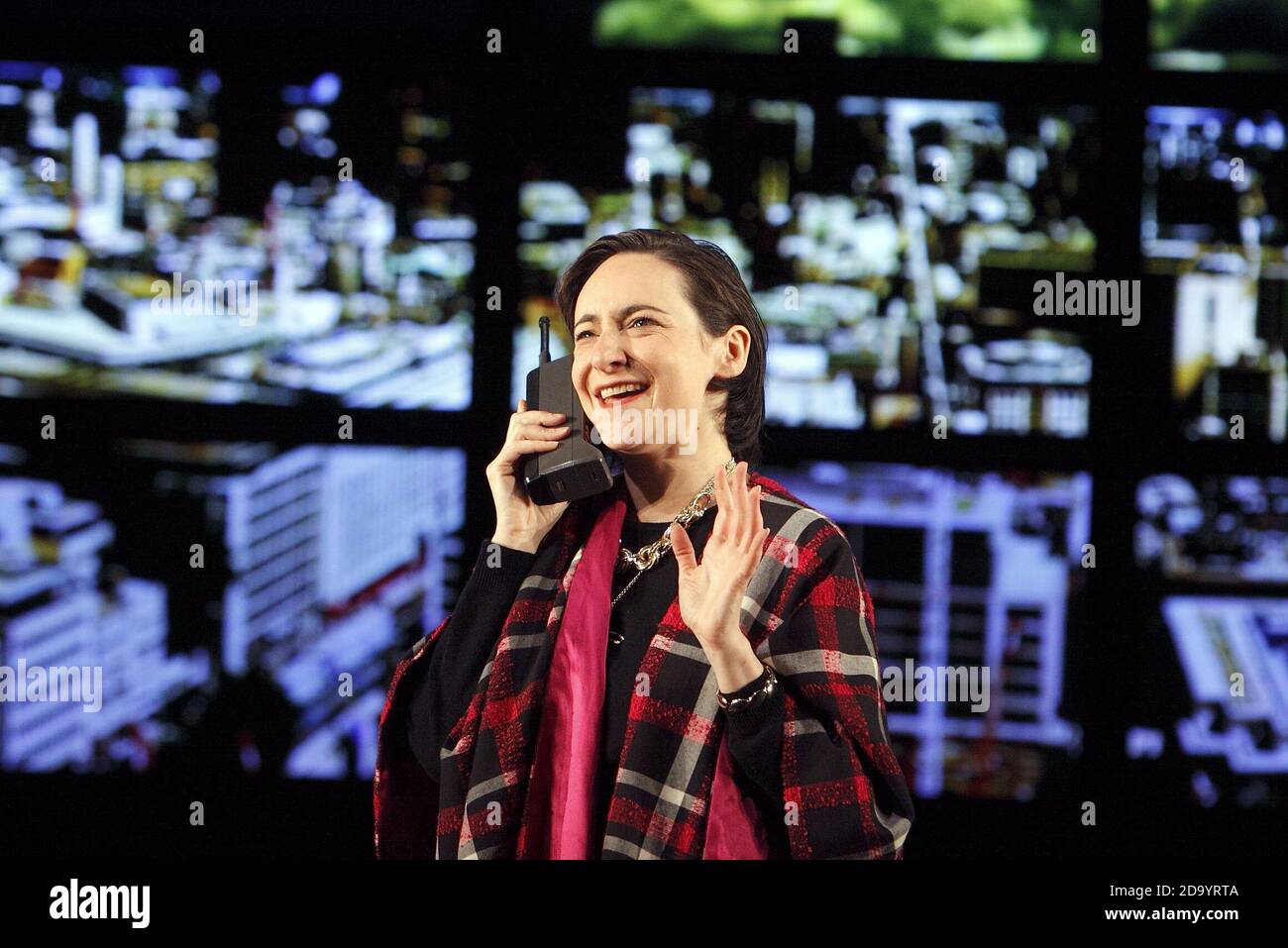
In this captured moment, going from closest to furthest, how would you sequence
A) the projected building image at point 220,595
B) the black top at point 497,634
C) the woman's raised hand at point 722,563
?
the woman's raised hand at point 722,563, the black top at point 497,634, the projected building image at point 220,595

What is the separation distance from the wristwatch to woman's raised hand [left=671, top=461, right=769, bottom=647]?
6 cm

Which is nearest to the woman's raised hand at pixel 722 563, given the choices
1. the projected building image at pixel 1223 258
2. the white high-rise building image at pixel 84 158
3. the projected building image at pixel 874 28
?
the projected building image at pixel 874 28

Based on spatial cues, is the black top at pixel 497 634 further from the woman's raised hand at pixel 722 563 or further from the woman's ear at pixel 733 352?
the woman's ear at pixel 733 352

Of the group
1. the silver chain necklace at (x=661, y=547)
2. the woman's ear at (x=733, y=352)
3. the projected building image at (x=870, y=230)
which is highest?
the projected building image at (x=870, y=230)

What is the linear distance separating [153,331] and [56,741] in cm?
86

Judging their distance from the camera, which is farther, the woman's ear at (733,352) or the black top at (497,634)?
the woman's ear at (733,352)

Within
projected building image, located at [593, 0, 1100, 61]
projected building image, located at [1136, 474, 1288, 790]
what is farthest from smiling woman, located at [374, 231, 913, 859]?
projected building image, located at [1136, 474, 1288, 790]

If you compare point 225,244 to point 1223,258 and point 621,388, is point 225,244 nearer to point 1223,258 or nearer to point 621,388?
point 621,388

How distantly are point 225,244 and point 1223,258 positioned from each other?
2107 mm

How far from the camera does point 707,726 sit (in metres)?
1.44

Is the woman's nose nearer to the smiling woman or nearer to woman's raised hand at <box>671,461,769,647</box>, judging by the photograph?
the smiling woman

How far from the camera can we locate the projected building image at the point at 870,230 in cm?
254

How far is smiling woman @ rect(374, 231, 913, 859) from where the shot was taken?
1.40 meters

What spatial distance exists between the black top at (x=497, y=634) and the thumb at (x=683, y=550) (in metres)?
0.10
